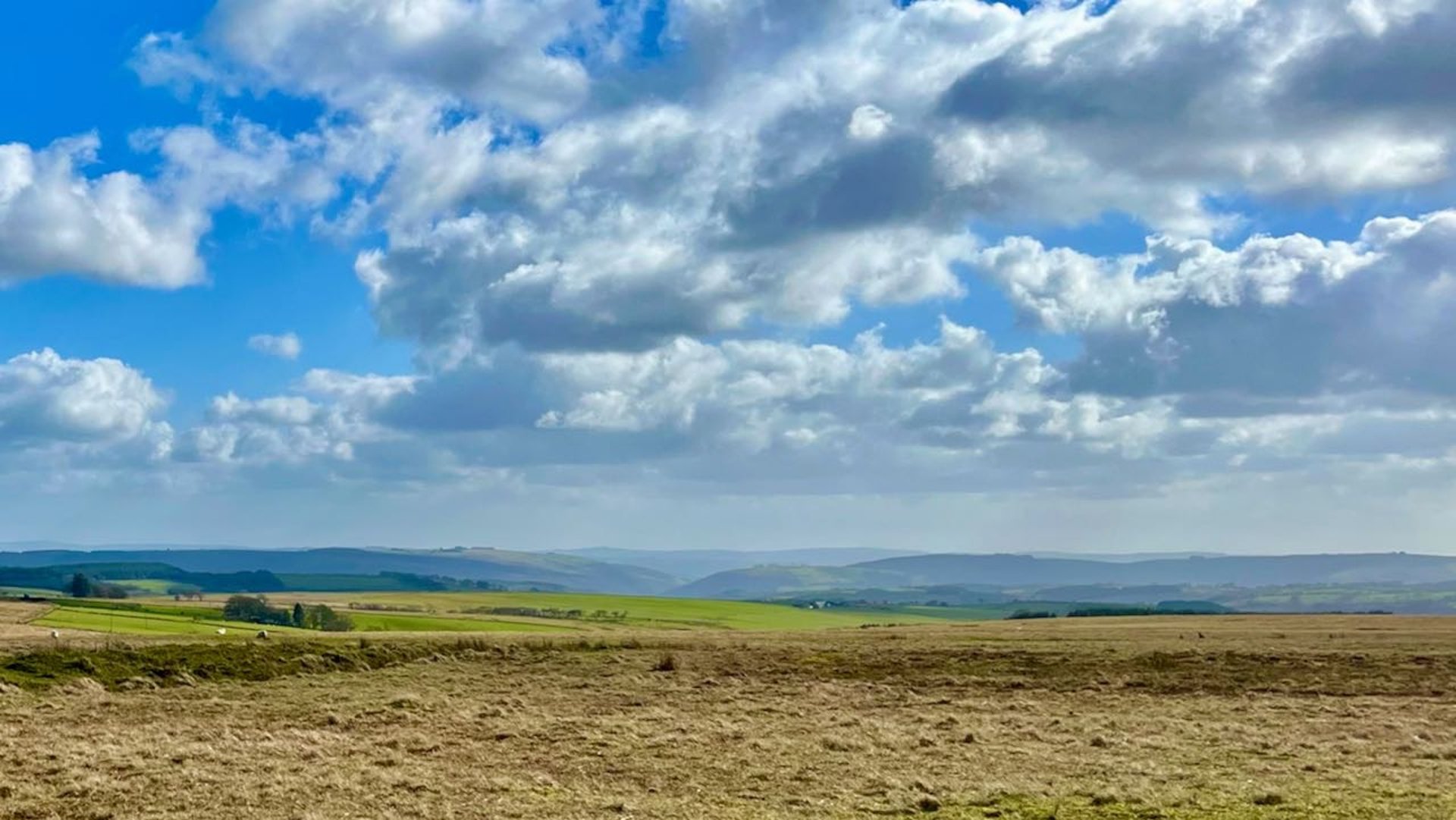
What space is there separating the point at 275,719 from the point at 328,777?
1214 centimetres

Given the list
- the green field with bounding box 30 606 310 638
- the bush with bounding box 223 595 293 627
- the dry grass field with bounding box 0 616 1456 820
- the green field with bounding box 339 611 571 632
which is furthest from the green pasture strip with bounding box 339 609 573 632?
the dry grass field with bounding box 0 616 1456 820

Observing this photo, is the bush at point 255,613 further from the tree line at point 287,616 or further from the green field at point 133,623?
the green field at point 133,623

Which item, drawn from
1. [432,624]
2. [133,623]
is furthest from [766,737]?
[432,624]

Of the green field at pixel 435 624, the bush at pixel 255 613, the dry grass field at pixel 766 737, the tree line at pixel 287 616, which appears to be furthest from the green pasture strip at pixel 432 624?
the dry grass field at pixel 766 737

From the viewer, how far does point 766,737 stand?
35875 mm

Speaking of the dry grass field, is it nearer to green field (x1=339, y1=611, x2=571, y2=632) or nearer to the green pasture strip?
the green pasture strip

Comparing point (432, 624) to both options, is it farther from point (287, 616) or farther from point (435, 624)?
point (287, 616)

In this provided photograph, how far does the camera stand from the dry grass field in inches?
993

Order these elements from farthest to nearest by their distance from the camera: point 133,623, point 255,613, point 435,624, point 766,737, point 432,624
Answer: point 255,613 → point 432,624 → point 435,624 → point 133,623 → point 766,737

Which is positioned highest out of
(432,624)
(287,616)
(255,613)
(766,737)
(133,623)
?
(766,737)

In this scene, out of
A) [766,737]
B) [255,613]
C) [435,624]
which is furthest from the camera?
[255,613]

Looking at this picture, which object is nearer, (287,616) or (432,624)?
(432,624)

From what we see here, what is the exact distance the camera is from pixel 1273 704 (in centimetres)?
4353

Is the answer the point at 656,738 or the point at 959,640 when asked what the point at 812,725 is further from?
the point at 959,640
